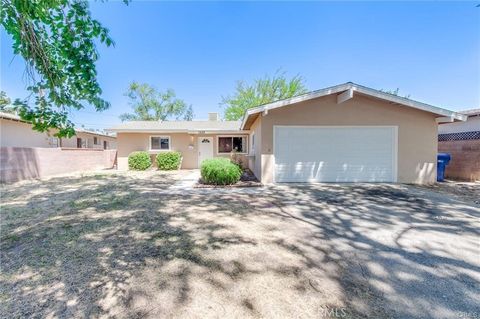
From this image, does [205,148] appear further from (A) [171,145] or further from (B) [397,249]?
(B) [397,249]

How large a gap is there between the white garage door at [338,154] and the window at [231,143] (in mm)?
6637

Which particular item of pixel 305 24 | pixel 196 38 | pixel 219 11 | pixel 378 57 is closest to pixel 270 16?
pixel 305 24

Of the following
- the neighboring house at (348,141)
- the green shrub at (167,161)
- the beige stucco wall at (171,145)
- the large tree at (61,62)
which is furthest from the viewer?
the beige stucco wall at (171,145)

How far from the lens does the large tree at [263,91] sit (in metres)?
25.2

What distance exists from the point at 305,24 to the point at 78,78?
10878 mm

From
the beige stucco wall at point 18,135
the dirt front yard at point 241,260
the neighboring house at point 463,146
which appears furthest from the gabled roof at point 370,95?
the beige stucco wall at point 18,135

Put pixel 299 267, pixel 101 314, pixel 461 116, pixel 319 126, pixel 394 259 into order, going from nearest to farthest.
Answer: pixel 101 314
pixel 299 267
pixel 394 259
pixel 461 116
pixel 319 126

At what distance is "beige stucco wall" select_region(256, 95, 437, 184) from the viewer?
28.2ft

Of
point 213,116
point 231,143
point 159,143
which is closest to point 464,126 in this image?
point 231,143

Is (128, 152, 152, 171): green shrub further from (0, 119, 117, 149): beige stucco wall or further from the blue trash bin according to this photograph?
the blue trash bin

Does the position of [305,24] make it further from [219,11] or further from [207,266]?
[207,266]

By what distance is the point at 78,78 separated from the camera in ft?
9.96

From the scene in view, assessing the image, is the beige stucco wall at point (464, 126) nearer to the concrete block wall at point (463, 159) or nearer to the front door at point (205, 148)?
the concrete block wall at point (463, 159)

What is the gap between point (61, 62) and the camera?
3035 mm
